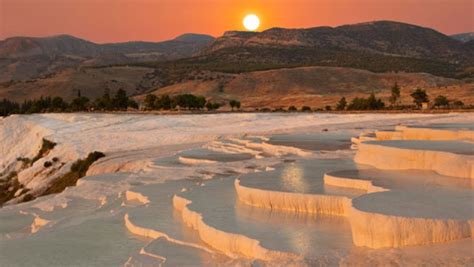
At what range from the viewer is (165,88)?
112750 millimetres

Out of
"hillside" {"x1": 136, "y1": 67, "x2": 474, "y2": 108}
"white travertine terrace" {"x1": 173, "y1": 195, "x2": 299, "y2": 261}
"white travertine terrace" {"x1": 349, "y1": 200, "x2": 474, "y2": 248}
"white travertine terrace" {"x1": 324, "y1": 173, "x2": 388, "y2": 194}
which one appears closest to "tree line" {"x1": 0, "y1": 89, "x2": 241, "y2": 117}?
"hillside" {"x1": 136, "y1": 67, "x2": 474, "y2": 108}

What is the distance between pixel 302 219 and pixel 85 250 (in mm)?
3780

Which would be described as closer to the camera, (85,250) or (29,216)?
(85,250)

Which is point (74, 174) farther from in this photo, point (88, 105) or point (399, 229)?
point (88, 105)

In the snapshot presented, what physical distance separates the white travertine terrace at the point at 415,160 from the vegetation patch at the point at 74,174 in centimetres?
1542

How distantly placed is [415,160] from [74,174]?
1854 cm

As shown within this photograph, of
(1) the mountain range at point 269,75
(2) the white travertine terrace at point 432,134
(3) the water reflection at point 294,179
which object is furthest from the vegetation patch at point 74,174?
(1) the mountain range at point 269,75

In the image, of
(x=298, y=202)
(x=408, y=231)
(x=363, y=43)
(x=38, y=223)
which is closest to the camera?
(x=408, y=231)

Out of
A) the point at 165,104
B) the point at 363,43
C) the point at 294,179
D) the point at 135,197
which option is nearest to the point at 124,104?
the point at 165,104

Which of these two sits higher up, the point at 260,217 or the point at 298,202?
the point at 298,202

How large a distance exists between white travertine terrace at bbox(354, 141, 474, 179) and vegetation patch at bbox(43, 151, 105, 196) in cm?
1542

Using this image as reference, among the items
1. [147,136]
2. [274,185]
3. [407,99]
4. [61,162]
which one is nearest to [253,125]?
[147,136]

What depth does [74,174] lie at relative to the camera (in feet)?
95.0

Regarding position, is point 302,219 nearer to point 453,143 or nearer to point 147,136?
point 453,143
